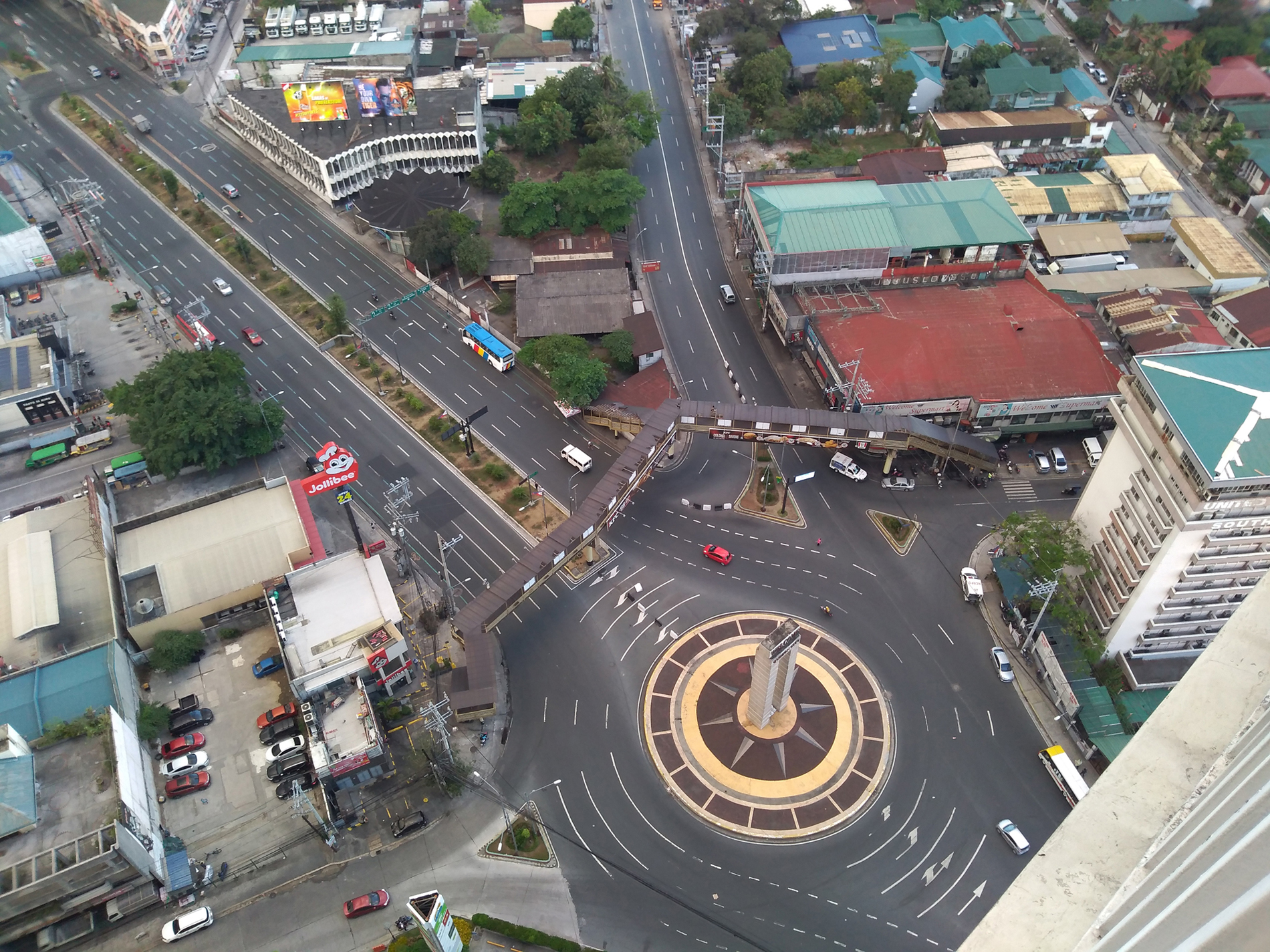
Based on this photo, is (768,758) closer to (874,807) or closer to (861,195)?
(874,807)

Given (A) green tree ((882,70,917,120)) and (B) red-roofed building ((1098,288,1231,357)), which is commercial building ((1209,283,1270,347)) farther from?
(A) green tree ((882,70,917,120))

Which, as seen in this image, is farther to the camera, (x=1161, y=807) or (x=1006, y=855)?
(x=1006, y=855)

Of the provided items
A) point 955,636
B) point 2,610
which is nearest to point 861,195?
point 955,636

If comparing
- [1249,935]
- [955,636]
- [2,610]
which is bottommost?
[2,610]

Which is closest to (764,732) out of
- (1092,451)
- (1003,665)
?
(1003,665)

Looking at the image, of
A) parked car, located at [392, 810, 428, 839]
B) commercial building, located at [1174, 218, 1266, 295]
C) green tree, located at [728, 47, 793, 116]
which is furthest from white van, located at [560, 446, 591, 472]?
commercial building, located at [1174, 218, 1266, 295]

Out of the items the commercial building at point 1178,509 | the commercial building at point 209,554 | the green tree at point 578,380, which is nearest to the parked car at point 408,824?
the commercial building at point 209,554
